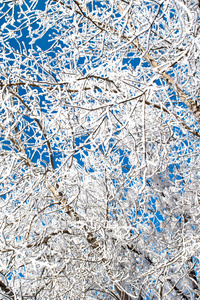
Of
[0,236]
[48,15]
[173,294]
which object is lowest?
[173,294]

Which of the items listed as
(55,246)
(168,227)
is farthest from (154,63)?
(55,246)

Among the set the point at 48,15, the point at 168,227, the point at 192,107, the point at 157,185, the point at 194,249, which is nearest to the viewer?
the point at 194,249

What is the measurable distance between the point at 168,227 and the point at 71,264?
73.6 inches

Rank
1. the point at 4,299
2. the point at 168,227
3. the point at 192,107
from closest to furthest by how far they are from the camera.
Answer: the point at 4,299 → the point at 192,107 → the point at 168,227

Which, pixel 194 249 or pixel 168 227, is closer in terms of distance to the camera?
pixel 194 249

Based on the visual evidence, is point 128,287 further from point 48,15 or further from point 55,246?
point 48,15

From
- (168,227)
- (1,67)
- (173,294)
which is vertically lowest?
(173,294)

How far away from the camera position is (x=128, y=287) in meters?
4.12

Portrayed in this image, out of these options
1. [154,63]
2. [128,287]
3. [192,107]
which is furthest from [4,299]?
[154,63]

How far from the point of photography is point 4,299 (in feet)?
8.29

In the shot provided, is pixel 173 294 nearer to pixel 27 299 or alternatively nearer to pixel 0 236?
pixel 27 299

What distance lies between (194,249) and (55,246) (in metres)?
3.14

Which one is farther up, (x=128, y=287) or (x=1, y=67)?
(x=1, y=67)

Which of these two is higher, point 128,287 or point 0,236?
point 0,236
